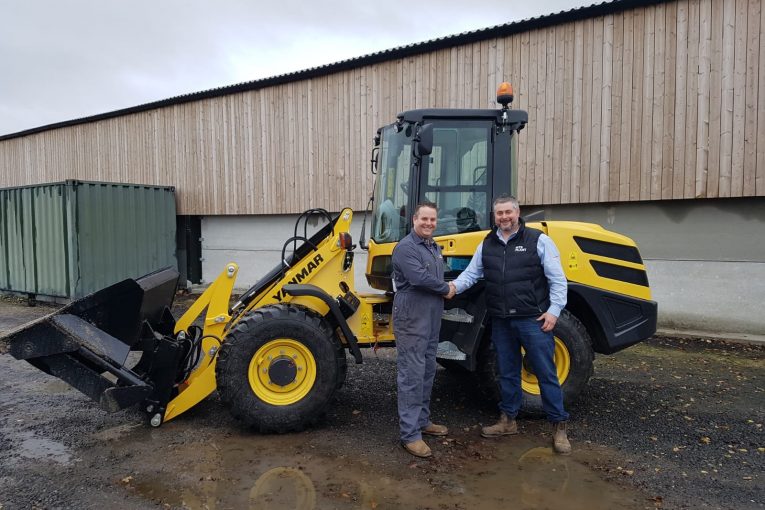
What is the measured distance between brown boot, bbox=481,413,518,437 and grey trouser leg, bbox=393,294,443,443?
2.06 ft

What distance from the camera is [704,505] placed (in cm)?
316

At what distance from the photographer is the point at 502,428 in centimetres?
423

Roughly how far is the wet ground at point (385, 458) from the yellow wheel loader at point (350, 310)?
330 mm

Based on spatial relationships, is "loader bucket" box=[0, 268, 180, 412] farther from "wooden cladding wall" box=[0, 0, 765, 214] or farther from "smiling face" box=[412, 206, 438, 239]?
"wooden cladding wall" box=[0, 0, 765, 214]

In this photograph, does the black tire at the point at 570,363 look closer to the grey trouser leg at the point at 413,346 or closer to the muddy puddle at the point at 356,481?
the muddy puddle at the point at 356,481

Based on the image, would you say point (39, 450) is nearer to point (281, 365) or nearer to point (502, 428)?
point (281, 365)

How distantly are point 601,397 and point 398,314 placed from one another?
259 centimetres

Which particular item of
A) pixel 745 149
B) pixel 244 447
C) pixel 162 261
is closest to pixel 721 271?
pixel 745 149

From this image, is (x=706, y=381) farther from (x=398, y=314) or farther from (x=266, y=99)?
(x=266, y=99)

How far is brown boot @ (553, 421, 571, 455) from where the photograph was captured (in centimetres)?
389

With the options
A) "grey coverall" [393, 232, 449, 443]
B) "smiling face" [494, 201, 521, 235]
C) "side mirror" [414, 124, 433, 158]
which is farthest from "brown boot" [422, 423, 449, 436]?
"side mirror" [414, 124, 433, 158]

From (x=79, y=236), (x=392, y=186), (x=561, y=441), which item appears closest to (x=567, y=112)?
(x=392, y=186)

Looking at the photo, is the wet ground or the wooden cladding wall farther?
the wooden cladding wall

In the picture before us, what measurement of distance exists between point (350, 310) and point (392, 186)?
1146 mm
